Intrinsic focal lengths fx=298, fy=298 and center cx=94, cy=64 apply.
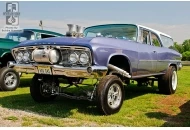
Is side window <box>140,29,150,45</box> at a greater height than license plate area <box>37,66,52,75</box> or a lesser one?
greater

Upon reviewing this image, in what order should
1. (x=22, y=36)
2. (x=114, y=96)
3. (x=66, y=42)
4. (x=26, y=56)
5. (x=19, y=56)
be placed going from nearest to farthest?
1. (x=66, y=42)
2. (x=114, y=96)
3. (x=26, y=56)
4. (x=19, y=56)
5. (x=22, y=36)

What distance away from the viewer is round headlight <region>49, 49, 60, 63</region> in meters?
5.17

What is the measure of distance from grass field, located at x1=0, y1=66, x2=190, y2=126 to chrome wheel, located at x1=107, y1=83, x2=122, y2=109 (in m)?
0.19

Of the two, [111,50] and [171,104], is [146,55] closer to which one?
[171,104]

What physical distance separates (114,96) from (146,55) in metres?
1.68

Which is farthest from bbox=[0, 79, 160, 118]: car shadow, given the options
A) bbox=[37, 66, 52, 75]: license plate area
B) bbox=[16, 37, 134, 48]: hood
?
bbox=[16, 37, 134, 48]: hood

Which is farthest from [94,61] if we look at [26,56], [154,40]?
[154,40]

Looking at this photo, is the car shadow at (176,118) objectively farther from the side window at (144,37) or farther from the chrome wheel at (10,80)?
the chrome wheel at (10,80)

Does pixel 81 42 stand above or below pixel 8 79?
above

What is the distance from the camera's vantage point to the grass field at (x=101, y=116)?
4.78 m

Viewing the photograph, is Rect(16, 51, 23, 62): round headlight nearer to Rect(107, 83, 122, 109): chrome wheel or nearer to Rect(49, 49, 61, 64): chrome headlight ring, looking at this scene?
Rect(49, 49, 61, 64): chrome headlight ring

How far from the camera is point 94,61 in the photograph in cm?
496

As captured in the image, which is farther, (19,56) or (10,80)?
(10,80)

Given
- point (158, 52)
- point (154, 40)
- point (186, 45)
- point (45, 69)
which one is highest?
point (186, 45)
